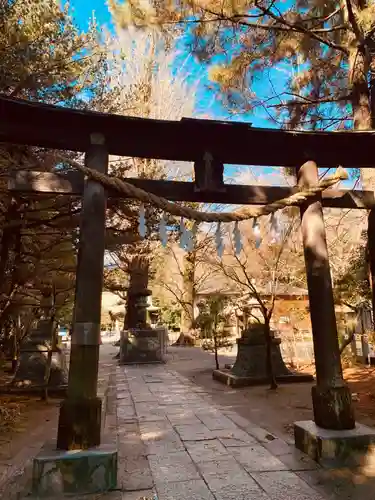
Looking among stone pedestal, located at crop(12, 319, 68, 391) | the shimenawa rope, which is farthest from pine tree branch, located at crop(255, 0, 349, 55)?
stone pedestal, located at crop(12, 319, 68, 391)

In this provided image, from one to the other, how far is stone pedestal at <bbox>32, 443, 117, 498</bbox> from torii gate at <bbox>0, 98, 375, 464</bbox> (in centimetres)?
17

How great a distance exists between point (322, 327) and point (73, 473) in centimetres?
274

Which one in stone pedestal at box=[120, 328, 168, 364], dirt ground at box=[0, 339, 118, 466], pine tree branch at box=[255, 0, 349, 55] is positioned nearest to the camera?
dirt ground at box=[0, 339, 118, 466]

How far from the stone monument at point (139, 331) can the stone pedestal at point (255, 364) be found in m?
4.91

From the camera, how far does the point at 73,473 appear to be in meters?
3.12

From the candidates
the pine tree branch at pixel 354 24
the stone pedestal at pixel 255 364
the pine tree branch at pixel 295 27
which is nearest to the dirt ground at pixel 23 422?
the stone pedestal at pixel 255 364

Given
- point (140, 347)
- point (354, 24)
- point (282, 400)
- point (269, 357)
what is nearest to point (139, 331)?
point (140, 347)

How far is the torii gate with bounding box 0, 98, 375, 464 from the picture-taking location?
3.54m

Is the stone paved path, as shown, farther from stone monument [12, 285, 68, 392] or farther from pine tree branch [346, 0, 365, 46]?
pine tree branch [346, 0, 365, 46]

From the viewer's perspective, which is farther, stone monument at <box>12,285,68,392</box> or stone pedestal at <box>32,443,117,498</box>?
stone monument at <box>12,285,68,392</box>

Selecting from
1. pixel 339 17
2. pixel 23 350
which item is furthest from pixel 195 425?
pixel 339 17

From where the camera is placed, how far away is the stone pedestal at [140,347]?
→ 13719mm

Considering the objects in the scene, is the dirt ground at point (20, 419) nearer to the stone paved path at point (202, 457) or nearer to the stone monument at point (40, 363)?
the stone monument at point (40, 363)

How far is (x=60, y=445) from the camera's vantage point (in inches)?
131
